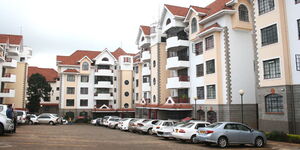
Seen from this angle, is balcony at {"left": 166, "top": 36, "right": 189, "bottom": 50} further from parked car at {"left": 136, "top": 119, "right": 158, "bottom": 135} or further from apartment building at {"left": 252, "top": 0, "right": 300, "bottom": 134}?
parked car at {"left": 136, "top": 119, "right": 158, "bottom": 135}

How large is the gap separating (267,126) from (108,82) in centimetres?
3719

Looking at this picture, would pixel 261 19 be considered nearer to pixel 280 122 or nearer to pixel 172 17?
pixel 280 122

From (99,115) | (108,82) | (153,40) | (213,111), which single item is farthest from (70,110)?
(213,111)

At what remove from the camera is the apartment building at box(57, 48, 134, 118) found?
5144 cm

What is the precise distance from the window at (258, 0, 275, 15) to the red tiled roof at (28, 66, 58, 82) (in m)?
49.6

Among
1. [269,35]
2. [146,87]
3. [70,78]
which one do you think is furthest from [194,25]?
[70,78]

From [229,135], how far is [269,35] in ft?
33.6

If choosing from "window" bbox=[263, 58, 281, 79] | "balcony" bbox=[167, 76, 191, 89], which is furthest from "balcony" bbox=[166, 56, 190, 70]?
"window" bbox=[263, 58, 281, 79]

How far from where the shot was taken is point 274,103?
2053 cm

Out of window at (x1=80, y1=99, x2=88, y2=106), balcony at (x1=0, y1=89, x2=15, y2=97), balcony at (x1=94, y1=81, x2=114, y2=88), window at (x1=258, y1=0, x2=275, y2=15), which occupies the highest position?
window at (x1=258, y1=0, x2=275, y2=15)

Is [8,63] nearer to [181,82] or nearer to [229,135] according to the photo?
[181,82]

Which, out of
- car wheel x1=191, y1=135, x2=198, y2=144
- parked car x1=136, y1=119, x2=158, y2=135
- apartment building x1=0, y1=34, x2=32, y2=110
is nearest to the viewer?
car wheel x1=191, y1=135, x2=198, y2=144

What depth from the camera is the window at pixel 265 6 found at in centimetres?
2113

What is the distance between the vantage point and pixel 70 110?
2028 inches
